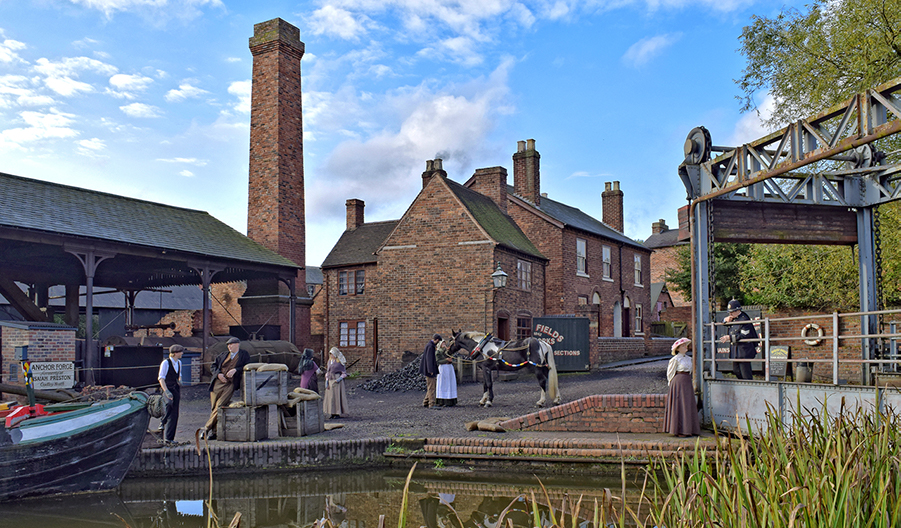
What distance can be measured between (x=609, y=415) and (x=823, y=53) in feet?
35.4

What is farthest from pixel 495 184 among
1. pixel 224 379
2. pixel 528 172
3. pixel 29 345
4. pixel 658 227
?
pixel 658 227

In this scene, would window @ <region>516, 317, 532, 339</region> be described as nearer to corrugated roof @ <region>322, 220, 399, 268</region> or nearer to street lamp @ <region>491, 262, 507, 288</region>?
street lamp @ <region>491, 262, 507, 288</region>

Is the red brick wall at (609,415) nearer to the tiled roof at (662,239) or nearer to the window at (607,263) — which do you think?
the window at (607,263)

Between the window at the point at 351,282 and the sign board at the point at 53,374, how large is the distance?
49.2 feet

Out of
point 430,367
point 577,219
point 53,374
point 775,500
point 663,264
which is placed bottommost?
point 53,374

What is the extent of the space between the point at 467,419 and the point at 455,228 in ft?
40.4

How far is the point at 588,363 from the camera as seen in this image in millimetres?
22422

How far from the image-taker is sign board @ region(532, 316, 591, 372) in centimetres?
2239

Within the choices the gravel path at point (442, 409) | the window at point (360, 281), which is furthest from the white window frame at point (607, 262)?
the window at point (360, 281)

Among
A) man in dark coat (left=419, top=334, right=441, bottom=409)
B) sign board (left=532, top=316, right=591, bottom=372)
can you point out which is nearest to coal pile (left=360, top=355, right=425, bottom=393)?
sign board (left=532, top=316, right=591, bottom=372)

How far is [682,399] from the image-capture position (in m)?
10.2

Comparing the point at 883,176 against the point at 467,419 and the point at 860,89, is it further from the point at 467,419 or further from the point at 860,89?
the point at 467,419

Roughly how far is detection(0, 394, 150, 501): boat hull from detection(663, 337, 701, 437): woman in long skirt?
7.88m

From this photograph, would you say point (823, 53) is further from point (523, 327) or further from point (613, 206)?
point (613, 206)
